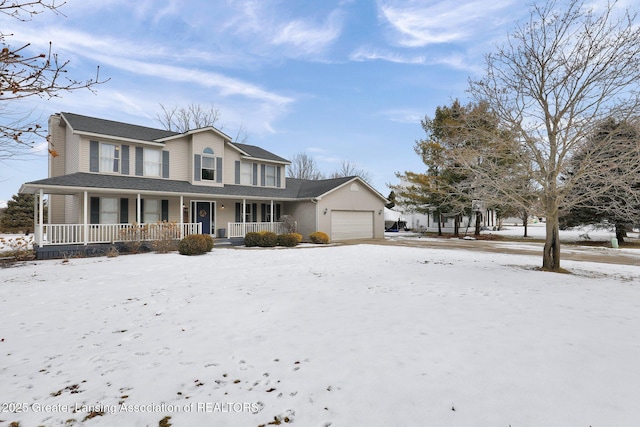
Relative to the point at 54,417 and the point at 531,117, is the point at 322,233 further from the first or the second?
the point at 54,417

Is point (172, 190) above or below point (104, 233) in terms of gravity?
above

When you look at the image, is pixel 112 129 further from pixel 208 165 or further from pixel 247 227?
pixel 247 227

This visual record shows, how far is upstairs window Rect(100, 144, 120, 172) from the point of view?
1554 cm

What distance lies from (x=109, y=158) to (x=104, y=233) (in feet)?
13.1

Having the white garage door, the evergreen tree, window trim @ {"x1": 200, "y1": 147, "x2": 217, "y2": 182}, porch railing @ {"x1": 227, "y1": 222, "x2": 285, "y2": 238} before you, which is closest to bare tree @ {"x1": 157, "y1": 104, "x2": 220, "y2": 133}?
the evergreen tree

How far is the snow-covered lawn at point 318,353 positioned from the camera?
275 centimetres

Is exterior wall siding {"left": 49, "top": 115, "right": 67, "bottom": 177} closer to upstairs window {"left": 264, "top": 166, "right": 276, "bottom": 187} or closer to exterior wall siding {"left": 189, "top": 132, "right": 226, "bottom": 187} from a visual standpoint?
exterior wall siding {"left": 189, "top": 132, "right": 226, "bottom": 187}

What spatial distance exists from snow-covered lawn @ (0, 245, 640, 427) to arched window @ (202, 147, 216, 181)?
11.5 meters

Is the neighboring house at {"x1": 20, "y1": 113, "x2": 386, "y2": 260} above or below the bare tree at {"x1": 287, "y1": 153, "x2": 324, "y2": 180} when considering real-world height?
below

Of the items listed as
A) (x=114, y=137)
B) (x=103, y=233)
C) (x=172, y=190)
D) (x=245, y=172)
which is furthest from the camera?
(x=245, y=172)

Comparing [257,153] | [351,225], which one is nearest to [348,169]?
[351,225]

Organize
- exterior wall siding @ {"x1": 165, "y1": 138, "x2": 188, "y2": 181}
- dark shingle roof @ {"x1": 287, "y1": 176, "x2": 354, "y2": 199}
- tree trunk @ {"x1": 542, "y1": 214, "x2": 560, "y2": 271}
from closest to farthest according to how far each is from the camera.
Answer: tree trunk @ {"x1": 542, "y1": 214, "x2": 560, "y2": 271} → exterior wall siding @ {"x1": 165, "y1": 138, "x2": 188, "y2": 181} → dark shingle roof @ {"x1": 287, "y1": 176, "x2": 354, "y2": 199}

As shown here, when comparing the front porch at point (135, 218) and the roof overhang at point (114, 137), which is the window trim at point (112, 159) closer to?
the roof overhang at point (114, 137)

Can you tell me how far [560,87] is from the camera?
9781 millimetres
